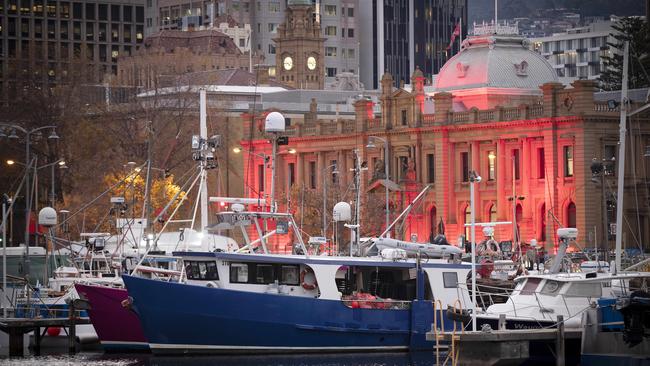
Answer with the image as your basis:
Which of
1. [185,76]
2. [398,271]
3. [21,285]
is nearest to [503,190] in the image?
[185,76]

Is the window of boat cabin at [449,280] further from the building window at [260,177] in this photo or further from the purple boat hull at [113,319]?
the building window at [260,177]

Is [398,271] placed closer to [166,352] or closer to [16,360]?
[166,352]

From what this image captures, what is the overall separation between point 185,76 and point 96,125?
26069mm

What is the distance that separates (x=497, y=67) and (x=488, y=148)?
35.7 ft

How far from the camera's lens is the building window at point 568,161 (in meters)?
142

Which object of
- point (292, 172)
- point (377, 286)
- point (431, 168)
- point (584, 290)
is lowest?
point (377, 286)

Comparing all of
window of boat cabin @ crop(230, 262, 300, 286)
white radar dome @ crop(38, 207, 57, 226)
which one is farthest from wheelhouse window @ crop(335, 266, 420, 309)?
white radar dome @ crop(38, 207, 57, 226)

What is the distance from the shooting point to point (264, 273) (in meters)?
80.8

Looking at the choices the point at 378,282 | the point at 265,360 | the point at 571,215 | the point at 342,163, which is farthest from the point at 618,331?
the point at 342,163

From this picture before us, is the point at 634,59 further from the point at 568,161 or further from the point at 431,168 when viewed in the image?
the point at 568,161

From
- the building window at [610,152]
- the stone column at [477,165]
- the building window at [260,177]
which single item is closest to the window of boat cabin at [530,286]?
the building window at [610,152]

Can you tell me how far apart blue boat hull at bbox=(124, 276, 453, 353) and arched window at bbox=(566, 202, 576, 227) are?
6211 cm

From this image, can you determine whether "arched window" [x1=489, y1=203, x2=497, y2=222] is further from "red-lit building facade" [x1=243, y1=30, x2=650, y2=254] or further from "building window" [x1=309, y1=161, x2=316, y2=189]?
"building window" [x1=309, y1=161, x2=316, y2=189]

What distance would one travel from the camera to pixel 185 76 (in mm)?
183625
